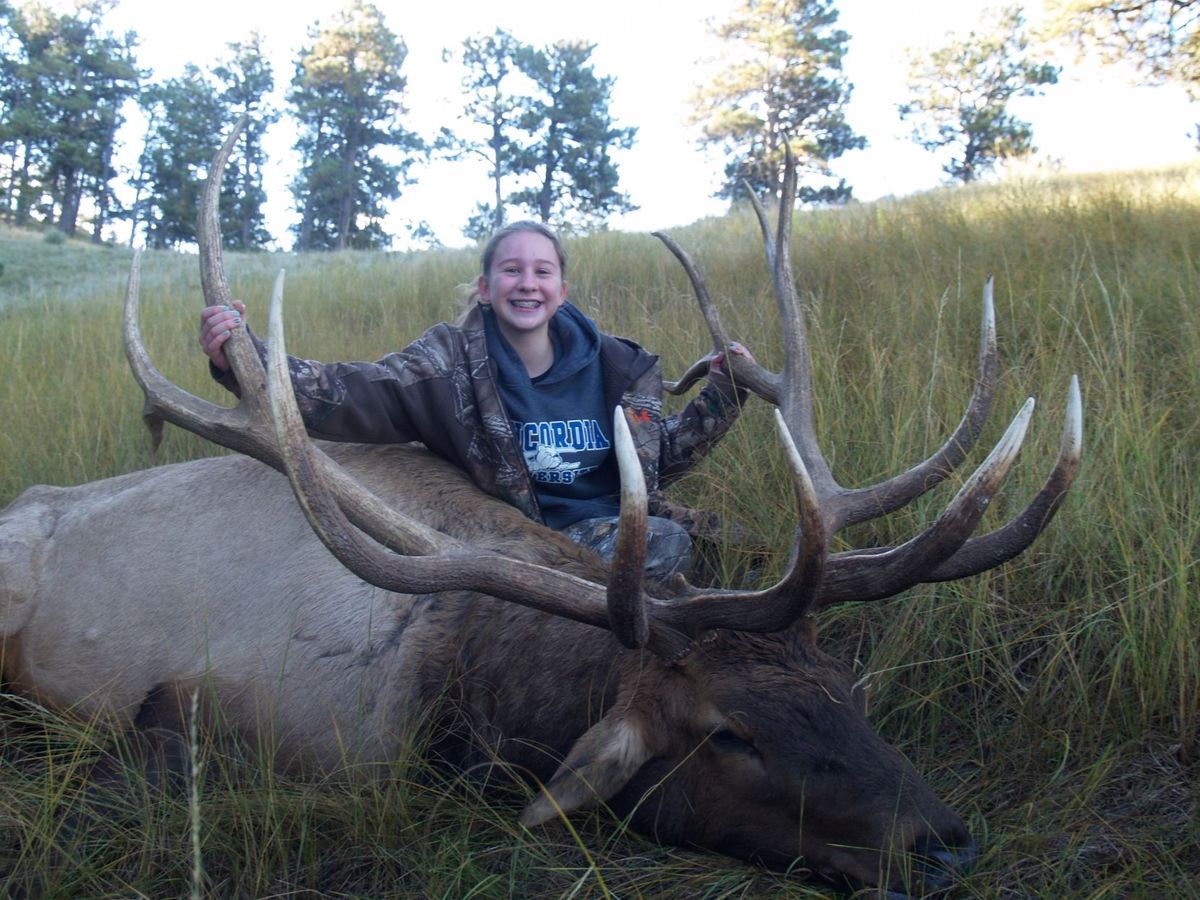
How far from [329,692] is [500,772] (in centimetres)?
56

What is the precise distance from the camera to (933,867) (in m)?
1.98

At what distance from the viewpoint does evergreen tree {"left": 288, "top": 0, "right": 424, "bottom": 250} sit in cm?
3403

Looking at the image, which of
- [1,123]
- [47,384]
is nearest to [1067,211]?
[47,384]

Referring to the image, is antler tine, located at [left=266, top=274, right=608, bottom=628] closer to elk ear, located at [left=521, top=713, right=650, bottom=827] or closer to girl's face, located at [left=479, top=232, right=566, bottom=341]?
elk ear, located at [left=521, top=713, right=650, bottom=827]

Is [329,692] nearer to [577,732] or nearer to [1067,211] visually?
[577,732]

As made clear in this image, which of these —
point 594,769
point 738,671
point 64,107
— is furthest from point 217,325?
point 64,107

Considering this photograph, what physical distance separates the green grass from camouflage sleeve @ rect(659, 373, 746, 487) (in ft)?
0.53

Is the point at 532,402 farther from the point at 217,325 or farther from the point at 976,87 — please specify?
the point at 976,87

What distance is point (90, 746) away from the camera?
280 centimetres

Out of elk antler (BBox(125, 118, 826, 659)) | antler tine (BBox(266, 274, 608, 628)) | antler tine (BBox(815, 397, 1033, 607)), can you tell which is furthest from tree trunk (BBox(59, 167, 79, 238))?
antler tine (BBox(815, 397, 1033, 607))

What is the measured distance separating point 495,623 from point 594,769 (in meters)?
0.63

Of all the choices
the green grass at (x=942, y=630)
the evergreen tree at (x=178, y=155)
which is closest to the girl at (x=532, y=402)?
the green grass at (x=942, y=630)

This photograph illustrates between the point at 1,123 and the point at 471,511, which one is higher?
the point at 1,123

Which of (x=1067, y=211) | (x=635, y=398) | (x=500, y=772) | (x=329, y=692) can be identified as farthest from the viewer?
(x=1067, y=211)
